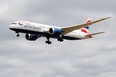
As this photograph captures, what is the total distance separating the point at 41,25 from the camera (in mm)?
158875

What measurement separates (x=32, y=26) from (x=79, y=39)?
20.5 meters

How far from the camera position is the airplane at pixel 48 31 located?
154m

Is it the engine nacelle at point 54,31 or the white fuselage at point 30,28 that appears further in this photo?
the engine nacelle at point 54,31

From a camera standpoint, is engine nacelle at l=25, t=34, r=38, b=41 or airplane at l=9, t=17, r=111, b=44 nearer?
airplane at l=9, t=17, r=111, b=44

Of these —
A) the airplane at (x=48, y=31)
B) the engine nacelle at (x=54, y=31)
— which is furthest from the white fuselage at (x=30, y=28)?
the engine nacelle at (x=54, y=31)

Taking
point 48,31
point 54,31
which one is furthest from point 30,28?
point 54,31

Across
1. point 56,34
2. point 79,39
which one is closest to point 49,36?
point 56,34

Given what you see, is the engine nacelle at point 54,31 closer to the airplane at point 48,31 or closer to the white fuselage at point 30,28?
the airplane at point 48,31

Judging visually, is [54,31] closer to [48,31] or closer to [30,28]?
[48,31]

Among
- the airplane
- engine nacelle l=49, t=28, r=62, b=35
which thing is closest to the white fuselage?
the airplane

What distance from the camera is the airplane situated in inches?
6069

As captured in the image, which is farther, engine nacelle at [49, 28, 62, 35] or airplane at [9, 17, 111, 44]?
engine nacelle at [49, 28, 62, 35]

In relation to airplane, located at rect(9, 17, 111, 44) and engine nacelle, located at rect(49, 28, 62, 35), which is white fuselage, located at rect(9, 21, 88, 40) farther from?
engine nacelle, located at rect(49, 28, 62, 35)

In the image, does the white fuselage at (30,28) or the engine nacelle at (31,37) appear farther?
the engine nacelle at (31,37)
